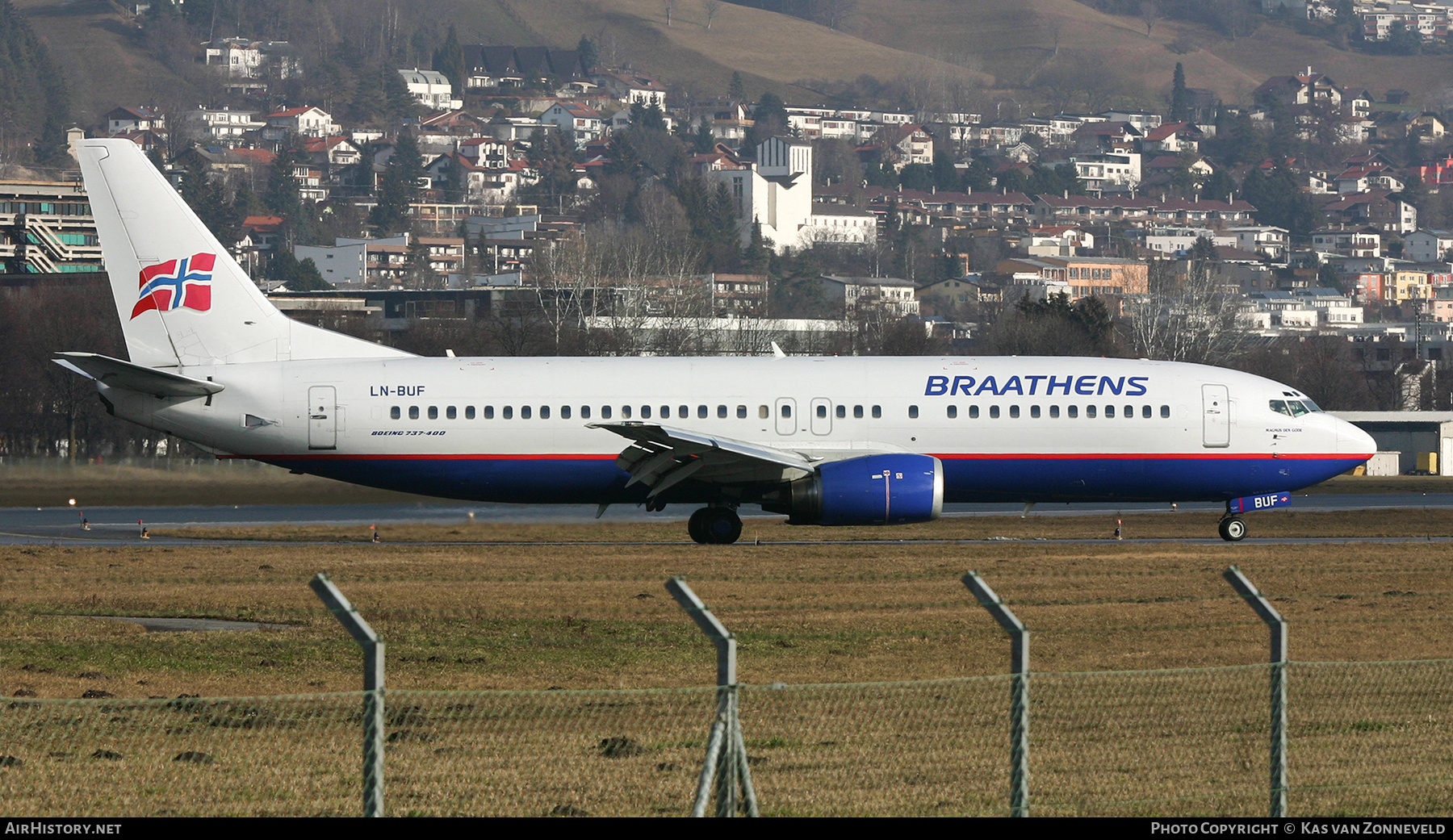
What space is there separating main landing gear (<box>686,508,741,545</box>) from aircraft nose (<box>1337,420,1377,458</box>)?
12.5 metres

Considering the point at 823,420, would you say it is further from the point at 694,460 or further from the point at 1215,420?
the point at 1215,420

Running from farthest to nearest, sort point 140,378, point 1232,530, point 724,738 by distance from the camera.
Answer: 1. point 1232,530
2. point 140,378
3. point 724,738

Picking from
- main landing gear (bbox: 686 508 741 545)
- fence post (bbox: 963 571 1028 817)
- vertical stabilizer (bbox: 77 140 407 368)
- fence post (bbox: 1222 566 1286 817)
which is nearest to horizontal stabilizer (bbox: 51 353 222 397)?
vertical stabilizer (bbox: 77 140 407 368)

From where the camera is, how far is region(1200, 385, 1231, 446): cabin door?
133 feet

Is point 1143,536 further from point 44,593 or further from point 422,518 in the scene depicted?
point 44,593

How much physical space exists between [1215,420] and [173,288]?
21.1 m

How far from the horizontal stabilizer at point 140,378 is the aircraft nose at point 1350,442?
74.1 feet

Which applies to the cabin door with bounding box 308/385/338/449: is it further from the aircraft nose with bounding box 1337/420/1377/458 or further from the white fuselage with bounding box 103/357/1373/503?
the aircraft nose with bounding box 1337/420/1377/458

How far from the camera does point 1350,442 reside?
41.6 metres

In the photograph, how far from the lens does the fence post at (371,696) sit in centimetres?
1262

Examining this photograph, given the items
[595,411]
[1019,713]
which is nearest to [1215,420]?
[595,411]

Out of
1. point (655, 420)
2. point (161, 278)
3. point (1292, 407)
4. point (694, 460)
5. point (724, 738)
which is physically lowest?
→ point (694, 460)

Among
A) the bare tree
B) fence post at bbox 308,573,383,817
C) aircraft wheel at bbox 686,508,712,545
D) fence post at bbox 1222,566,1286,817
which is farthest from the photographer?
the bare tree

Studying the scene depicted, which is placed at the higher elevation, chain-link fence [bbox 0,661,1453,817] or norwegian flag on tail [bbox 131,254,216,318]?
norwegian flag on tail [bbox 131,254,216,318]
